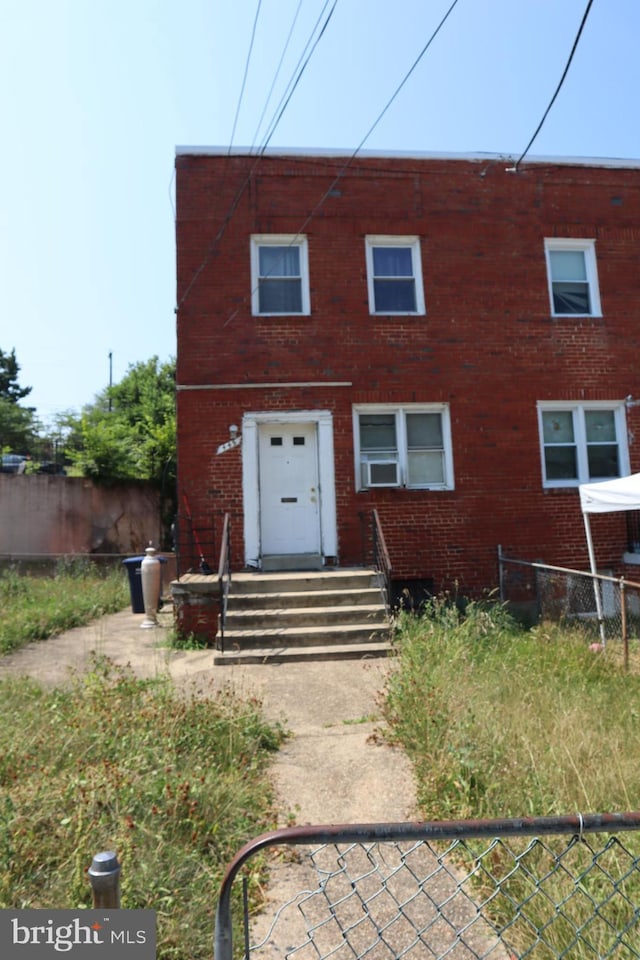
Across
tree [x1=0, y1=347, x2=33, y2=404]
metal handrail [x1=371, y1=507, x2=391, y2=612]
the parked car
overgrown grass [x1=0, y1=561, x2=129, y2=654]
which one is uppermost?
tree [x1=0, y1=347, x2=33, y2=404]

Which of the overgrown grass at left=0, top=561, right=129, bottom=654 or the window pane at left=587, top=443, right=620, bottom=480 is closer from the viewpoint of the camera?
the overgrown grass at left=0, top=561, right=129, bottom=654

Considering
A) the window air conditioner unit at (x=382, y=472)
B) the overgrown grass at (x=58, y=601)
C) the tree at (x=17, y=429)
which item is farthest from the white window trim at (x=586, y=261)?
the tree at (x=17, y=429)

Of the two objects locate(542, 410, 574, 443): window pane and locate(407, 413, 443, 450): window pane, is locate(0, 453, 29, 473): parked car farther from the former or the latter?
locate(542, 410, 574, 443): window pane

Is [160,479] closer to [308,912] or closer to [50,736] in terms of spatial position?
[50,736]

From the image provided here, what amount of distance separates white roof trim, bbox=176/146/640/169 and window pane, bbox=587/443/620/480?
5468 mm

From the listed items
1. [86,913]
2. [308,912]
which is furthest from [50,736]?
[86,913]

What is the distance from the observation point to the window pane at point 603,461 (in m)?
11.2

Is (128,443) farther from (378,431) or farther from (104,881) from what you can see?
(104,881)

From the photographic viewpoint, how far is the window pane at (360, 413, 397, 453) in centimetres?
1065

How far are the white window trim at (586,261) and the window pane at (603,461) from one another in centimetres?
252

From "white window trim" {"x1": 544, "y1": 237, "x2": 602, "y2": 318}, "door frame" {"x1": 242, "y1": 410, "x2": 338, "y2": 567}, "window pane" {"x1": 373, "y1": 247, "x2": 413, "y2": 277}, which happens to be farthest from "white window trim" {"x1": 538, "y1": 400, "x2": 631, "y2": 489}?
"door frame" {"x1": 242, "y1": 410, "x2": 338, "y2": 567}

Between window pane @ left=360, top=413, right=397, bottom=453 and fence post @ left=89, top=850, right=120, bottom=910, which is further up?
window pane @ left=360, top=413, right=397, bottom=453

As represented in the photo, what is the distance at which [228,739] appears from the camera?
4441mm

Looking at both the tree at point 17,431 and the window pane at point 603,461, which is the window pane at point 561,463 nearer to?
the window pane at point 603,461
